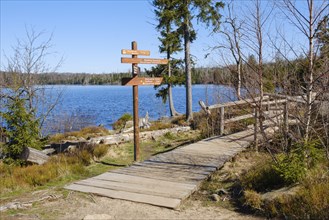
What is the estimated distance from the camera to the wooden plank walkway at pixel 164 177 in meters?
5.75

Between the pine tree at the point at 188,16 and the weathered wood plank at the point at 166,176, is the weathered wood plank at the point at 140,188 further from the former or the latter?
the pine tree at the point at 188,16

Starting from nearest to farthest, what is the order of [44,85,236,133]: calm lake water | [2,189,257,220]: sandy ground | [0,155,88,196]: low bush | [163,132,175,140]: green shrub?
[2,189,257,220]: sandy ground
[0,155,88,196]: low bush
[163,132,175,140]: green shrub
[44,85,236,133]: calm lake water

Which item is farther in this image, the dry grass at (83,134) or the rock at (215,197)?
the dry grass at (83,134)

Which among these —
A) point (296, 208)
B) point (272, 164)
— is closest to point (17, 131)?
point (272, 164)

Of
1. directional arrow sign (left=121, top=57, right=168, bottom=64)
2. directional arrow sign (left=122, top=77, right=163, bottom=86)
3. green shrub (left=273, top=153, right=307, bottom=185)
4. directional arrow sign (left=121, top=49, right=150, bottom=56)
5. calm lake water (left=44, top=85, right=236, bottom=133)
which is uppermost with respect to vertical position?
directional arrow sign (left=121, top=49, right=150, bottom=56)

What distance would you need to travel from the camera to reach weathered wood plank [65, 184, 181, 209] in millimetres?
5363

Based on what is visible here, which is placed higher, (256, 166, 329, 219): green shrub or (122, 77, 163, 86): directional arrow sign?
(122, 77, 163, 86): directional arrow sign

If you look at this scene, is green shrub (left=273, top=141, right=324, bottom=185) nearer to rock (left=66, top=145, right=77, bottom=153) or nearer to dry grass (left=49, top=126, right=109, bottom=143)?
rock (left=66, top=145, right=77, bottom=153)

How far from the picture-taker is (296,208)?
4.80 meters

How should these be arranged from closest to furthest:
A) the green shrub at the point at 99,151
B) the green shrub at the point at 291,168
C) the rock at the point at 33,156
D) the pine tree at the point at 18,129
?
1. the green shrub at the point at 291,168
2. the rock at the point at 33,156
3. the pine tree at the point at 18,129
4. the green shrub at the point at 99,151

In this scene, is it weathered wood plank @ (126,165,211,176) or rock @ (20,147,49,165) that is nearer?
weathered wood plank @ (126,165,211,176)

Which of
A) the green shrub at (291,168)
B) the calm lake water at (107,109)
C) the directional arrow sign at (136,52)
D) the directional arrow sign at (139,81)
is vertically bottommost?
the calm lake water at (107,109)

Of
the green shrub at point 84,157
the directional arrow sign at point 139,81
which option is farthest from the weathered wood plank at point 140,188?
the directional arrow sign at point 139,81

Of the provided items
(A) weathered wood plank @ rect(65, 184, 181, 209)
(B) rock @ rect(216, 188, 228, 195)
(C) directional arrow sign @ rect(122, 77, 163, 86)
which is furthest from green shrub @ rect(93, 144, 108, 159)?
→ (B) rock @ rect(216, 188, 228, 195)
